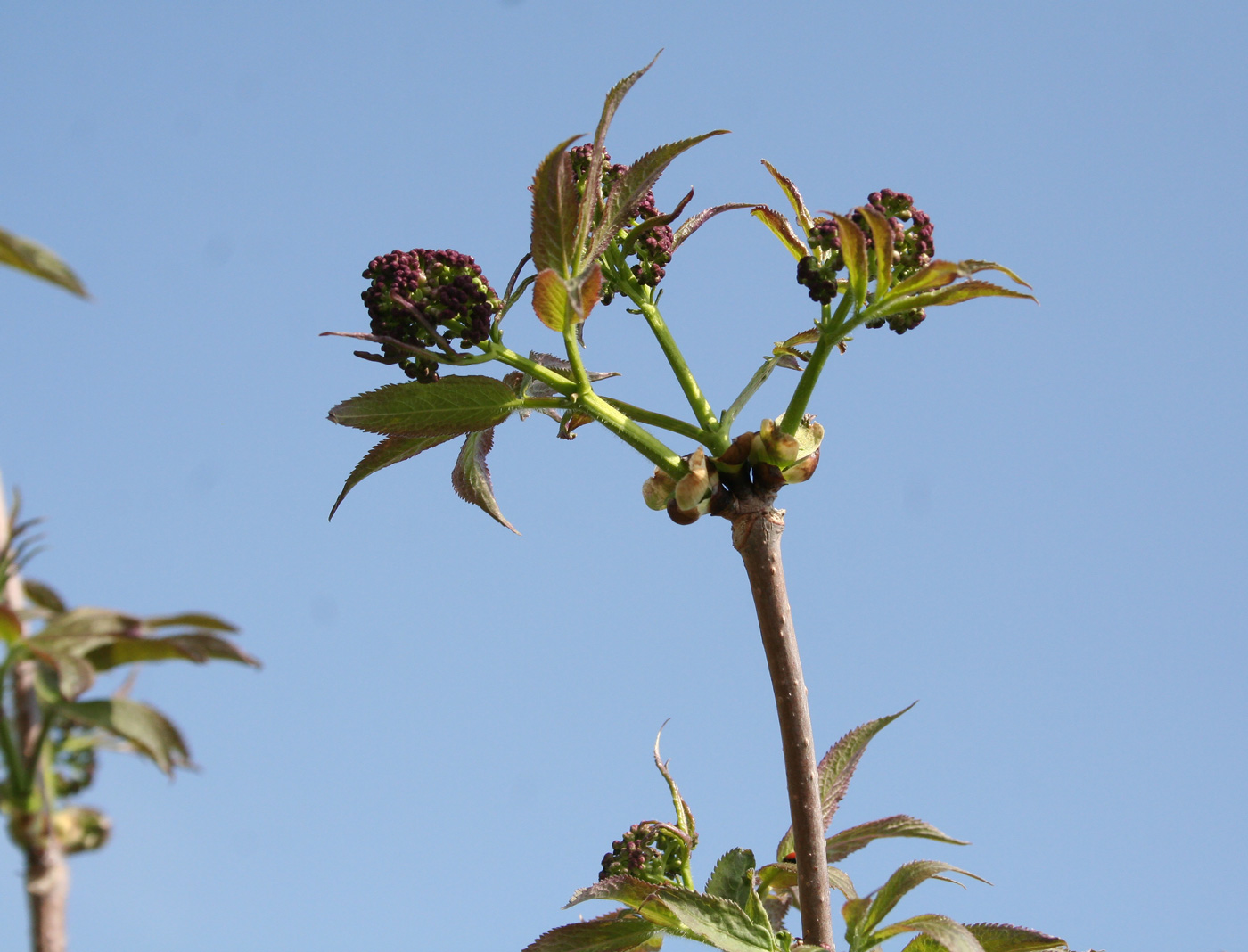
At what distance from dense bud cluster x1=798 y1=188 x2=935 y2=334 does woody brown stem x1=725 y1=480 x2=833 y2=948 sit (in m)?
0.44

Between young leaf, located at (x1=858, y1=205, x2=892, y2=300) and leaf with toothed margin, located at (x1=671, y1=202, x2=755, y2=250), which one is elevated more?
leaf with toothed margin, located at (x1=671, y1=202, x2=755, y2=250)

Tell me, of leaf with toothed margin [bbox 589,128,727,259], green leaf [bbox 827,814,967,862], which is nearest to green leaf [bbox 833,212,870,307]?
leaf with toothed margin [bbox 589,128,727,259]

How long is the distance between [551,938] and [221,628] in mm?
1635

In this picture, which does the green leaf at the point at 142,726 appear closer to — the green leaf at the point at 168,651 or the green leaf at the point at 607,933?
the green leaf at the point at 168,651

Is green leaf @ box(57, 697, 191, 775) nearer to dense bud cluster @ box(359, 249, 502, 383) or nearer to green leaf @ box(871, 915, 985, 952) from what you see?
dense bud cluster @ box(359, 249, 502, 383)

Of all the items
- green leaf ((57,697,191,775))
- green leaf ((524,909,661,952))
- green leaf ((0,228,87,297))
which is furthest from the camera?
green leaf ((524,909,661,952))

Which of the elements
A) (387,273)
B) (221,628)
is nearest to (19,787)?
(221,628)

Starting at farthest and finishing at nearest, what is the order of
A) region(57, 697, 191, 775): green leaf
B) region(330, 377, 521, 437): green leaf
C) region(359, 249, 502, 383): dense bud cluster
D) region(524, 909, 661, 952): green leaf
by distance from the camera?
region(524, 909, 661, 952): green leaf, region(330, 377, 521, 437): green leaf, region(359, 249, 502, 383): dense bud cluster, region(57, 697, 191, 775): green leaf

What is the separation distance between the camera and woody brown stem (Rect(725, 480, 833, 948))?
2.45 metres

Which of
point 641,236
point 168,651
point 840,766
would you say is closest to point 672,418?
point 641,236

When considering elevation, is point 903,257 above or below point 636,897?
above

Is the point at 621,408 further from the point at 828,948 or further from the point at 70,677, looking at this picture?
the point at 70,677

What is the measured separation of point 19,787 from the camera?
992 mm

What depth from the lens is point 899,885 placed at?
2586 mm
